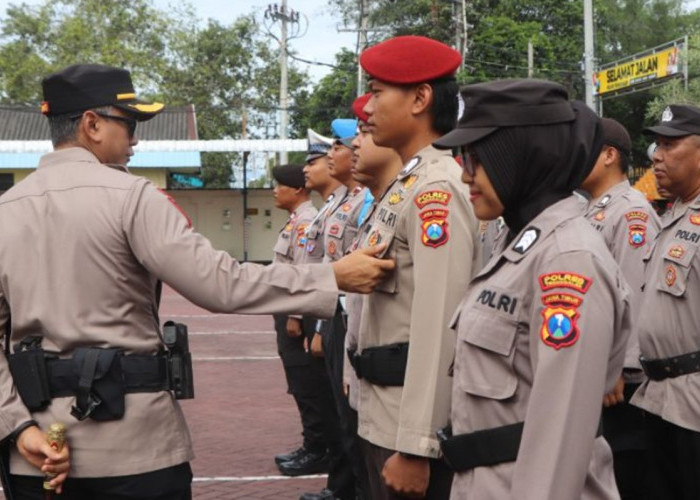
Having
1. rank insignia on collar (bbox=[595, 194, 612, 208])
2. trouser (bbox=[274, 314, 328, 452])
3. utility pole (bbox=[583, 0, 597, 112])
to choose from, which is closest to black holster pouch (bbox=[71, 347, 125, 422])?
rank insignia on collar (bbox=[595, 194, 612, 208])

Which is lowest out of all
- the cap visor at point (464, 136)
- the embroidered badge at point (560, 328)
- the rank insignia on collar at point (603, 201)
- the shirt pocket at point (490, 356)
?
the shirt pocket at point (490, 356)

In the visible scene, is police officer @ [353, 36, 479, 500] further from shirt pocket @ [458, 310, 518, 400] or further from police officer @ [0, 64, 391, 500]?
shirt pocket @ [458, 310, 518, 400]

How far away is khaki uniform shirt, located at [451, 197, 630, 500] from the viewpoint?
2.30 metres

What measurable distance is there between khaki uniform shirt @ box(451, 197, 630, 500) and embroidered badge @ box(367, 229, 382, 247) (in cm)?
90

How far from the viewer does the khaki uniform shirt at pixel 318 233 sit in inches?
274

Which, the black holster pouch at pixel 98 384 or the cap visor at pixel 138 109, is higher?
the cap visor at pixel 138 109

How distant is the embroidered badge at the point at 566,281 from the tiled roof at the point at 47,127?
35.1 metres

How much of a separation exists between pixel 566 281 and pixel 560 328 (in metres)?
0.11

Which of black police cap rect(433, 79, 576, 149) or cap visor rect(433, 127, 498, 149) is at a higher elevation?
black police cap rect(433, 79, 576, 149)

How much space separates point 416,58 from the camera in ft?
11.7

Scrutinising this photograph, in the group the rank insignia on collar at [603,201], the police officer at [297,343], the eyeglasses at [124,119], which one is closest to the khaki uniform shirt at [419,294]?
the eyeglasses at [124,119]

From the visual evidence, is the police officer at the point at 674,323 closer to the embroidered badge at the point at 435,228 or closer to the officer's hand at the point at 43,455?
the embroidered badge at the point at 435,228

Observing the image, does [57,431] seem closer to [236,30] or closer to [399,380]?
[399,380]

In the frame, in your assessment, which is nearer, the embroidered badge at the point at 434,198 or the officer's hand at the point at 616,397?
the embroidered badge at the point at 434,198
